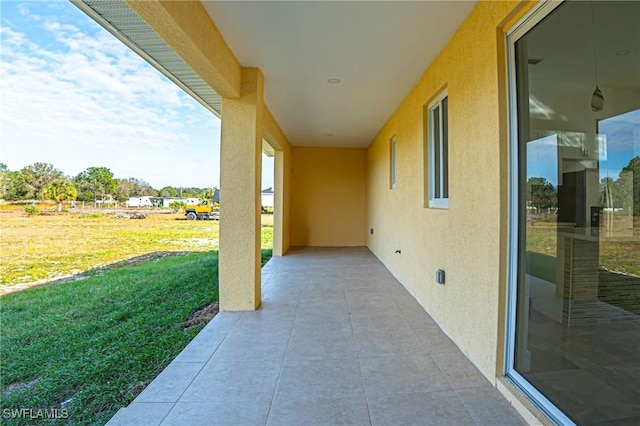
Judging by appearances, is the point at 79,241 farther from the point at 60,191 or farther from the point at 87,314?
the point at 87,314

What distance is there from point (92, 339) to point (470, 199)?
3580 millimetres

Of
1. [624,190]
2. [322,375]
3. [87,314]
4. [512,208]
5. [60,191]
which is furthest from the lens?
[60,191]

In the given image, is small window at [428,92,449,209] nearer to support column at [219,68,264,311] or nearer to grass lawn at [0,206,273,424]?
support column at [219,68,264,311]

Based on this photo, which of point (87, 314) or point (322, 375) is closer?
point (322, 375)

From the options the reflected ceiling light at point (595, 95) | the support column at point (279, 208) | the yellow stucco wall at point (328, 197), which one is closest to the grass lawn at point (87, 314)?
the support column at point (279, 208)

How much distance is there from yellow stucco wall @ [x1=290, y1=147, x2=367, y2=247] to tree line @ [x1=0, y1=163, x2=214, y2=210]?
15.0ft

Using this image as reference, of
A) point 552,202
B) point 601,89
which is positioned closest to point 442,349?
point 552,202

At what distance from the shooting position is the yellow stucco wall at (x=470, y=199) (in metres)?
1.79

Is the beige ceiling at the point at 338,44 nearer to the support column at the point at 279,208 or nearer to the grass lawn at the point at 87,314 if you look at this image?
the support column at the point at 279,208

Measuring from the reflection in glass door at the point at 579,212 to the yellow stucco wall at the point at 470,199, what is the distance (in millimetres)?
107

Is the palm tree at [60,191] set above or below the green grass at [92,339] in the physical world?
above

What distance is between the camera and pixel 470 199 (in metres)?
2.14

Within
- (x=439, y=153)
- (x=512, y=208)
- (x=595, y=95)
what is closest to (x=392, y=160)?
(x=439, y=153)

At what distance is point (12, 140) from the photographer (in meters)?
3.41
